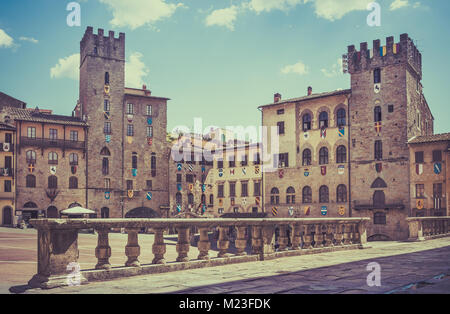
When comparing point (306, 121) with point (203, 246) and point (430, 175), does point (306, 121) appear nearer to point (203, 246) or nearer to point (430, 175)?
point (430, 175)

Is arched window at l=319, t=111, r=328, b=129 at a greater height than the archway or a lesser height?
greater

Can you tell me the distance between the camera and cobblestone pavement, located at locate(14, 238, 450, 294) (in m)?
7.67

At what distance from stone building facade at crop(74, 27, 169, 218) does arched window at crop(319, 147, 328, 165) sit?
938 inches

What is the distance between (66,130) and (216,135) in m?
28.6

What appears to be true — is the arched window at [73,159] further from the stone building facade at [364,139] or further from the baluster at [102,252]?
the baluster at [102,252]

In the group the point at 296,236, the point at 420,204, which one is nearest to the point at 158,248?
the point at 296,236

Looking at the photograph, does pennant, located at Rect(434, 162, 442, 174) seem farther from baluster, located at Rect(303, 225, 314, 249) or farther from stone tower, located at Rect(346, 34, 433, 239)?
baluster, located at Rect(303, 225, 314, 249)

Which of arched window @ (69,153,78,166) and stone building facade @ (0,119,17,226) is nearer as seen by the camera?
stone building facade @ (0,119,17,226)

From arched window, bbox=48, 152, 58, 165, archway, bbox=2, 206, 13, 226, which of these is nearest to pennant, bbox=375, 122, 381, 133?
arched window, bbox=48, 152, 58, 165

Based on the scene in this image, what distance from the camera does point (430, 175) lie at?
1677 inches

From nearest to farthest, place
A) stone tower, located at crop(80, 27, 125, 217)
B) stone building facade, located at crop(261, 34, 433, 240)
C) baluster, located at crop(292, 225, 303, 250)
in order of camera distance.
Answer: baluster, located at crop(292, 225, 303, 250), stone building facade, located at crop(261, 34, 433, 240), stone tower, located at crop(80, 27, 125, 217)

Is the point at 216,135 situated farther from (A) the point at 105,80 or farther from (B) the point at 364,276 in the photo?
(B) the point at 364,276

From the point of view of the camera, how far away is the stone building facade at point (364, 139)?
44500 mm

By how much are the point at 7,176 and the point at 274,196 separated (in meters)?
29.6
